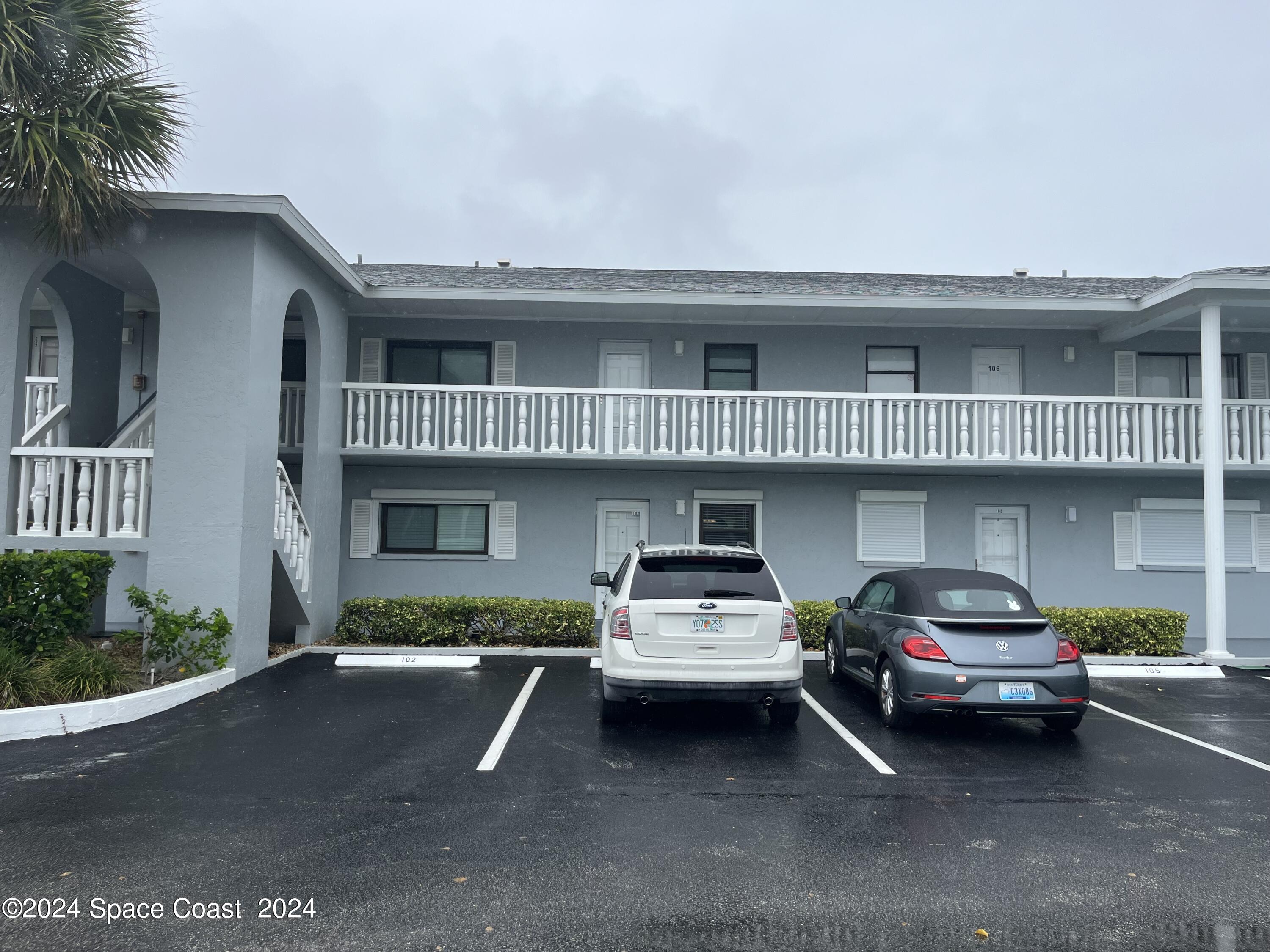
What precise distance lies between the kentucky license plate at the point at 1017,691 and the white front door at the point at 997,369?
873 cm

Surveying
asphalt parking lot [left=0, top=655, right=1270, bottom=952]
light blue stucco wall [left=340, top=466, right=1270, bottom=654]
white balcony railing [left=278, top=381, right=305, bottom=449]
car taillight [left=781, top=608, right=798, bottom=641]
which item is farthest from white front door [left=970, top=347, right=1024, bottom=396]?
white balcony railing [left=278, top=381, right=305, bottom=449]

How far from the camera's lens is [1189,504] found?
14094 millimetres

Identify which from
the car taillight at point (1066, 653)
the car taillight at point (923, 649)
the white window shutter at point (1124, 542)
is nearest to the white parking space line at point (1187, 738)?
the car taillight at point (1066, 653)

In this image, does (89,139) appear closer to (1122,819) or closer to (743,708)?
(743,708)

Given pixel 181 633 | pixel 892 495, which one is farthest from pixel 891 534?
pixel 181 633

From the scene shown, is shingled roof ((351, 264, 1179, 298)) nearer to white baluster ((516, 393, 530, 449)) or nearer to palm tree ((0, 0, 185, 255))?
white baluster ((516, 393, 530, 449))

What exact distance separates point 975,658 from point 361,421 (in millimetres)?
9723

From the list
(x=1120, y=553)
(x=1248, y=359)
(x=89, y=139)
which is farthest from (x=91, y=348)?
(x=1248, y=359)

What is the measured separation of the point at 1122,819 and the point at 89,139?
35.0ft

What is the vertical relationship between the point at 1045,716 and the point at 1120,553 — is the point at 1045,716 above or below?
below

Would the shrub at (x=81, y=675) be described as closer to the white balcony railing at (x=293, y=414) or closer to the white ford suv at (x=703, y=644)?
the white ford suv at (x=703, y=644)

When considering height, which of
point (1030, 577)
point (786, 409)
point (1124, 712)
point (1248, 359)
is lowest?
point (1124, 712)

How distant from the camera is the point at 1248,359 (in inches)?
570

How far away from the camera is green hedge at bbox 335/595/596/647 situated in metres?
12.0
